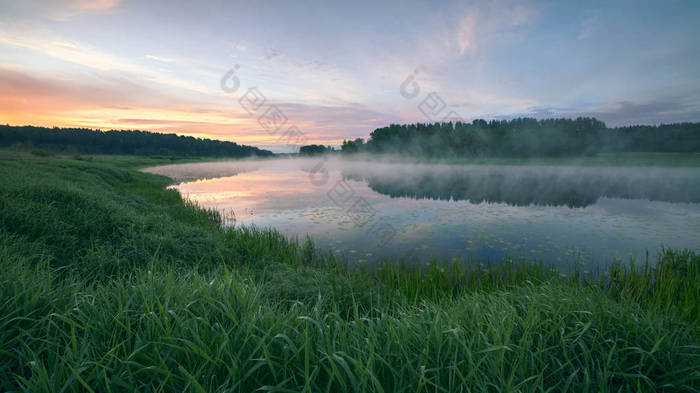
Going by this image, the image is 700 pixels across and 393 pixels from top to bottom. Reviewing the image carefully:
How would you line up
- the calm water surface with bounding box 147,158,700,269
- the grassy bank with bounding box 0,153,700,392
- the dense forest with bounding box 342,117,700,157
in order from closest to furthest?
the grassy bank with bounding box 0,153,700,392 → the calm water surface with bounding box 147,158,700,269 → the dense forest with bounding box 342,117,700,157

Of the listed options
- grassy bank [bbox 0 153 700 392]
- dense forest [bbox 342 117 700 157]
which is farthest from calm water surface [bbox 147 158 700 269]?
dense forest [bbox 342 117 700 157]

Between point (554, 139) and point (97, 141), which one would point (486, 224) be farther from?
point (97, 141)

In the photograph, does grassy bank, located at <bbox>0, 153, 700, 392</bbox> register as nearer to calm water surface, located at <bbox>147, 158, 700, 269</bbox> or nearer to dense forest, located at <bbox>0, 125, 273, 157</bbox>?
calm water surface, located at <bbox>147, 158, 700, 269</bbox>

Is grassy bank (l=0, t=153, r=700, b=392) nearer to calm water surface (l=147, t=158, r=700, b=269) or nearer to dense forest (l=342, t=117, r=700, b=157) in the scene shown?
calm water surface (l=147, t=158, r=700, b=269)

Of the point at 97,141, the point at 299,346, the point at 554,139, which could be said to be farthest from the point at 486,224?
the point at 97,141

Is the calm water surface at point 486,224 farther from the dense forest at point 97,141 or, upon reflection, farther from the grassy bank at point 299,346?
the dense forest at point 97,141

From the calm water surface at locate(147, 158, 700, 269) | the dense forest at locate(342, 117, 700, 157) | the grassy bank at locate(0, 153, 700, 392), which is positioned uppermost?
the dense forest at locate(342, 117, 700, 157)

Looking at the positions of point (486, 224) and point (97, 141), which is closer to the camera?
point (486, 224)

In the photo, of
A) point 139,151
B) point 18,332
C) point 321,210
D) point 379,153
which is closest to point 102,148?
point 139,151

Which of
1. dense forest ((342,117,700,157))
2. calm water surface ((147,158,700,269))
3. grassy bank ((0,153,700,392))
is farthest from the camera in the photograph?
dense forest ((342,117,700,157))

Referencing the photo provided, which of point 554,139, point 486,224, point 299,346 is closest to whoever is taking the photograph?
point 299,346

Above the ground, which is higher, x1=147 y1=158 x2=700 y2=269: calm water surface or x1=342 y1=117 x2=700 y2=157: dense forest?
x1=342 y1=117 x2=700 y2=157: dense forest

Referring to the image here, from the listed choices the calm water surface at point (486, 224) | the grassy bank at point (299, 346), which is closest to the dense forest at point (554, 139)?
the calm water surface at point (486, 224)

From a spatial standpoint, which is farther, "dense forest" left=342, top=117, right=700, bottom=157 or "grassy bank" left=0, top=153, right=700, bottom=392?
"dense forest" left=342, top=117, right=700, bottom=157
